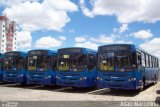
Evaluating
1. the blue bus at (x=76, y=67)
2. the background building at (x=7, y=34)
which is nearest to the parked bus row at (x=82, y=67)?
the blue bus at (x=76, y=67)

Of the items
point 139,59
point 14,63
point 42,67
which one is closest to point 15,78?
point 14,63

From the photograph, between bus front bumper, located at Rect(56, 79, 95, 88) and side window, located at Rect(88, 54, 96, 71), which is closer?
bus front bumper, located at Rect(56, 79, 95, 88)

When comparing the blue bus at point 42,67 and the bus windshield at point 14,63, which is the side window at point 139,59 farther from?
the bus windshield at point 14,63

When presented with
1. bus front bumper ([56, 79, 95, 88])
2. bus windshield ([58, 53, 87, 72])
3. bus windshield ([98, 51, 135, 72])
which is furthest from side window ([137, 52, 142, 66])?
bus front bumper ([56, 79, 95, 88])

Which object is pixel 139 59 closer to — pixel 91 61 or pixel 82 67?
pixel 91 61

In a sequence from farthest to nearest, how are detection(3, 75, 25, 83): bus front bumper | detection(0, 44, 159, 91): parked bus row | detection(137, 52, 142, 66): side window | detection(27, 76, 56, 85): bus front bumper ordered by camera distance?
detection(3, 75, 25, 83): bus front bumper, detection(27, 76, 56, 85): bus front bumper, detection(137, 52, 142, 66): side window, detection(0, 44, 159, 91): parked bus row

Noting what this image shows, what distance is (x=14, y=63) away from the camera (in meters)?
21.8

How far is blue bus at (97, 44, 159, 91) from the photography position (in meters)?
15.8

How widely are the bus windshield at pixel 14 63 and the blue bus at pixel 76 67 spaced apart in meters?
4.32

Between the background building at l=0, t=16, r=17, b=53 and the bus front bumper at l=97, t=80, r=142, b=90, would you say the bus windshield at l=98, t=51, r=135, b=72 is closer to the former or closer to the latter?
the bus front bumper at l=97, t=80, r=142, b=90

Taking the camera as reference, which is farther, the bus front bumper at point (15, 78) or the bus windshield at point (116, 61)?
the bus front bumper at point (15, 78)

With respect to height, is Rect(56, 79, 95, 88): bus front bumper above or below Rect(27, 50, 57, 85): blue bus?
below

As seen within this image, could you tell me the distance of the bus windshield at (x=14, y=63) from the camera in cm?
2167

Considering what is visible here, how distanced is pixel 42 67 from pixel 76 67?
128 inches
